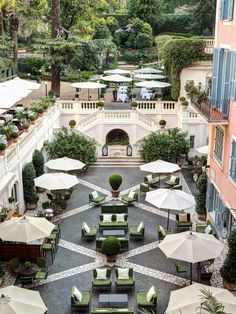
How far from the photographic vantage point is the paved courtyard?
16.4 metres

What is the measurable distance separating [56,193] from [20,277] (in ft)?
26.9

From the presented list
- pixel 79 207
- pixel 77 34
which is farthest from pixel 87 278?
pixel 77 34

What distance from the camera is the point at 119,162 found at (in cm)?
3294

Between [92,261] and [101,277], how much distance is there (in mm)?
2100

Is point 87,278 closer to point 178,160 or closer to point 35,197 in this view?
point 35,197

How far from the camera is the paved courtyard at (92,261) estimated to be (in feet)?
53.9

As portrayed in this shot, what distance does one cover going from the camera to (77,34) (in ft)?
144

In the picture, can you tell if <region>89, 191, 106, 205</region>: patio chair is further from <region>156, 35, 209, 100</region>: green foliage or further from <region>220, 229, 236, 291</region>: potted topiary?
<region>156, 35, 209, 100</region>: green foliage

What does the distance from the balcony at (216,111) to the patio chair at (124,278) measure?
6836 mm

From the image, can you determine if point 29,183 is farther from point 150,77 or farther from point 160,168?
point 150,77

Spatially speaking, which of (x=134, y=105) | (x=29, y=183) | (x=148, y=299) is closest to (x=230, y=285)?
(x=148, y=299)

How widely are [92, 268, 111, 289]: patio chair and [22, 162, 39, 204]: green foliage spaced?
8.44 m

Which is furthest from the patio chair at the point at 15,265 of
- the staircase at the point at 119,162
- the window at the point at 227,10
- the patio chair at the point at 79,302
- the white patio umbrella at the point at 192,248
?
the staircase at the point at 119,162

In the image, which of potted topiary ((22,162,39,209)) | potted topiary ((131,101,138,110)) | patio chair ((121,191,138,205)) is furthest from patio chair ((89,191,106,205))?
potted topiary ((131,101,138,110))
